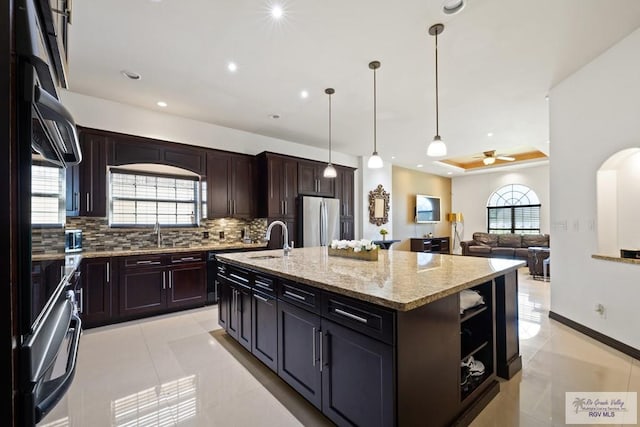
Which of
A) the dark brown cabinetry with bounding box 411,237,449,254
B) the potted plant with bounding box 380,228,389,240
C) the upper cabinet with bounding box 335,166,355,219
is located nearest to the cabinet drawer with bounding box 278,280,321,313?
the upper cabinet with bounding box 335,166,355,219

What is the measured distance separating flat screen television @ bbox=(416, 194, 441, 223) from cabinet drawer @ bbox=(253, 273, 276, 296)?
727cm

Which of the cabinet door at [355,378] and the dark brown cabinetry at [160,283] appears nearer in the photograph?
the cabinet door at [355,378]

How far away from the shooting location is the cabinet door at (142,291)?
3.55 metres

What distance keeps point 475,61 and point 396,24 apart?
1.08 meters

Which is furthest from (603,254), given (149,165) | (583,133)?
(149,165)

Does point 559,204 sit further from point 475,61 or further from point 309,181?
point 309,181

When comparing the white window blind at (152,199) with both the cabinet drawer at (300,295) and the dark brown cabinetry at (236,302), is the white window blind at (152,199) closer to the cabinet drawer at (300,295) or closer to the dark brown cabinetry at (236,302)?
the dark brown cabinetry at (236,302)

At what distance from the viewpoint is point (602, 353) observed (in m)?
2.65

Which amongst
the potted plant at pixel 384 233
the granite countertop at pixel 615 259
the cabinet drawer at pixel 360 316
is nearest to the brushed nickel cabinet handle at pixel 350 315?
the cabinet drawer at pixel 360 316

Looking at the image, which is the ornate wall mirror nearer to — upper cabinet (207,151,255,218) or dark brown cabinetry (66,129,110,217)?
upper cabinet (207,151,255,218)

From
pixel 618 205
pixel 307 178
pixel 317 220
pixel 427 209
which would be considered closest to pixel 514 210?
pixel 427 209

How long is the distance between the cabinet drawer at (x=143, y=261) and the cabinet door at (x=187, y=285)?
0.76ft

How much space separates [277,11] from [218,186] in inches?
114

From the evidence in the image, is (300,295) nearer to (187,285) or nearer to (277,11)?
(277,11)
